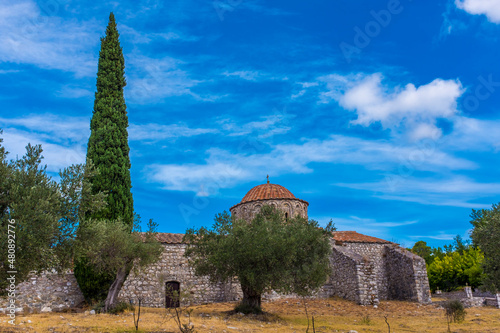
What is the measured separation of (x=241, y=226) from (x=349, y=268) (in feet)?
38.8

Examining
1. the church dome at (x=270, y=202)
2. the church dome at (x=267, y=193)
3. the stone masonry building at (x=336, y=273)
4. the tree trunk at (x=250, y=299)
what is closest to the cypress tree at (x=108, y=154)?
the stone masonry building at (x=336, y=273)

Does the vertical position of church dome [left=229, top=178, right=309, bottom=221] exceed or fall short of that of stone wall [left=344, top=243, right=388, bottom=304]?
it exceeds it

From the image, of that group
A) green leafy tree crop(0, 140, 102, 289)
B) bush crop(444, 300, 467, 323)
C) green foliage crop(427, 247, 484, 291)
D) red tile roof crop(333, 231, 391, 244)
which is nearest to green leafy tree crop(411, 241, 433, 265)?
green foliage crop(427, 247, 484, 291)

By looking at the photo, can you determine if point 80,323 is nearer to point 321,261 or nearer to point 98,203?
point 98,203

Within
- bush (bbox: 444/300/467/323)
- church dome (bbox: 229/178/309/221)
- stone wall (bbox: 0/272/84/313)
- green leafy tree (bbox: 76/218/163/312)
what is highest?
church dome (bbox: 229/178/309/221)

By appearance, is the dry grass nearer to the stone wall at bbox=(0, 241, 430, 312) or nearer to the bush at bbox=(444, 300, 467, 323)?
the bush at bbox=(444, 300, 467, 323)

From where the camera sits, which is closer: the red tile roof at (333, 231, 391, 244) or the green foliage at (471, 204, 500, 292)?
the green foliage at (471, 204, 500, 292)

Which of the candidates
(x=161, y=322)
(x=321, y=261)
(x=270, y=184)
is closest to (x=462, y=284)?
(x=270, y=184)

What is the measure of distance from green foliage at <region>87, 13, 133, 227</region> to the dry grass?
17.1 feet

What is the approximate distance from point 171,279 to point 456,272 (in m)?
31.9

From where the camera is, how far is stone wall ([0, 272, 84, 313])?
18.1 meters

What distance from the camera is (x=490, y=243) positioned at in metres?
13.4

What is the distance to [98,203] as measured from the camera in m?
11.4

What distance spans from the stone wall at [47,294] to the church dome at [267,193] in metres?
15.5
